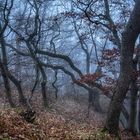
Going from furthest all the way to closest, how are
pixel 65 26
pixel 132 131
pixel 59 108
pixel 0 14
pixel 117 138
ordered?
pixel 65 26, pixel 0 14, pixel 59 108, pixel 132 131, pixel 117 138

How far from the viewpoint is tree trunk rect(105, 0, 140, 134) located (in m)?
11.9

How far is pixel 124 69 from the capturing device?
12.2 m

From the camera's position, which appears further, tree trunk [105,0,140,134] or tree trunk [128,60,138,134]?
tree trunk [128,60,138,134]

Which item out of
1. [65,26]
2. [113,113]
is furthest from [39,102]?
[65,26]

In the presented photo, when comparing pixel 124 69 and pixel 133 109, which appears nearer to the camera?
pixel 124 69

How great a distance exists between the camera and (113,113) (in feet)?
40.9

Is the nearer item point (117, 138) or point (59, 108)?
point (117, 138)

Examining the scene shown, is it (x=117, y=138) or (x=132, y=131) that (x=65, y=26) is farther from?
(x=117, y=138)

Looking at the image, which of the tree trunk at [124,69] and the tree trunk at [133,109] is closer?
the tree trunk at [124,69]

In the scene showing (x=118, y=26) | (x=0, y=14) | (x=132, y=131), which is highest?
(x=0, y=14)

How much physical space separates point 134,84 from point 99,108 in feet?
45.4

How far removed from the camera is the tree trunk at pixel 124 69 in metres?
11.9

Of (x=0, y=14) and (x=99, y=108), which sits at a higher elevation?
(x=0, y=14)

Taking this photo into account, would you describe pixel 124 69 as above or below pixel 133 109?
above
